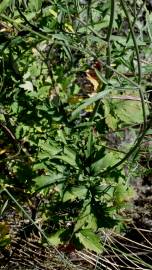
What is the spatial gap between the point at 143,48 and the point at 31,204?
102cm

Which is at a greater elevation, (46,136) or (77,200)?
(46,136)

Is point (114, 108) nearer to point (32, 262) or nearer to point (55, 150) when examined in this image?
point (55, 150)

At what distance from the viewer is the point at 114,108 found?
195 centimetres

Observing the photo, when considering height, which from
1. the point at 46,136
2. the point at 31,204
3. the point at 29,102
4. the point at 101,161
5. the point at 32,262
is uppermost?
the point at 29,102

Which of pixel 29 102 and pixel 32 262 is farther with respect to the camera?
pixel 32 262

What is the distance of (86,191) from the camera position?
6.01 feet

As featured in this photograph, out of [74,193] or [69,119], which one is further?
[69,119]

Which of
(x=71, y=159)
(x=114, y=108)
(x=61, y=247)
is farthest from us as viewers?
(x=61, y=247)

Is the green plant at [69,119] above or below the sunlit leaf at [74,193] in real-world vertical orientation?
above

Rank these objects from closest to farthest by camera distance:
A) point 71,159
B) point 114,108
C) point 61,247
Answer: point 71,159, point 114,108, point 61,247

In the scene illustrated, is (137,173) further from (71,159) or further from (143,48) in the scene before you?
(143,48)

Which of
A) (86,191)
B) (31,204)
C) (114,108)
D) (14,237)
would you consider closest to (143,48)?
(114,108)

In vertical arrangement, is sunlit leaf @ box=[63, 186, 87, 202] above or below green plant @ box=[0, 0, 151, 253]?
below

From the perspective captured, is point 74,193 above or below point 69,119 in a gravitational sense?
below
